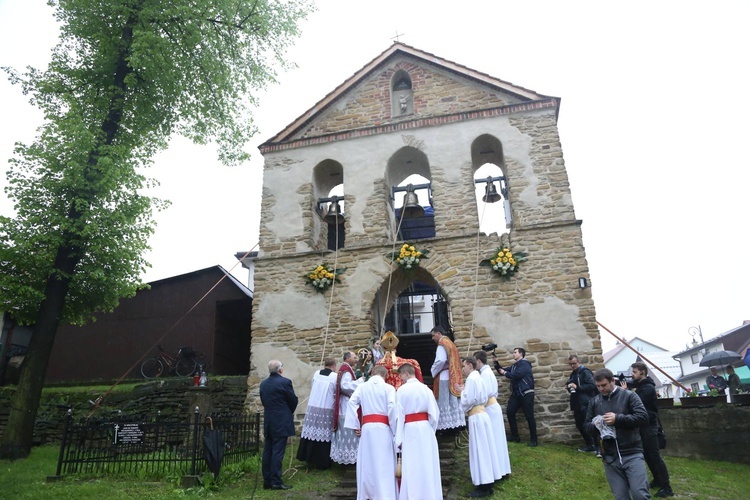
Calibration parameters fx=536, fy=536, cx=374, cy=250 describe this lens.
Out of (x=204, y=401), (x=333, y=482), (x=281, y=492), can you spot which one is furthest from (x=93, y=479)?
(x=333, y=482)

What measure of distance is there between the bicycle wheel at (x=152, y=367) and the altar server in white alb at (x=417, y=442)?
11.2 m

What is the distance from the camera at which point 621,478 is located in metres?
5.59

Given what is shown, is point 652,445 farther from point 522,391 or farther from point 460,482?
point 522,391

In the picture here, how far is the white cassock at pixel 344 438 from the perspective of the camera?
8.90m

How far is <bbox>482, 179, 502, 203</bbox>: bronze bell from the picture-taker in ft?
44.9

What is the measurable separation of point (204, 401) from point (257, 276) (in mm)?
4900

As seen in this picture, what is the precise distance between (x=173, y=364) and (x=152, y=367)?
73 centimetres

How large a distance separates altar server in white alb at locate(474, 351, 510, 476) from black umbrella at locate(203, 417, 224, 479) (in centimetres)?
419

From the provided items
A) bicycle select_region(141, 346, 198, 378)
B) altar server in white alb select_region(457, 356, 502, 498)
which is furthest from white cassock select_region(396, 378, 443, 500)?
bicycle select_region(141, 346, 198, 378)

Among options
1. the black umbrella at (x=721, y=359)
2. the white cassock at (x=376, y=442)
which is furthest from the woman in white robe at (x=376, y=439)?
the black umbrella at (x=721, y=359)

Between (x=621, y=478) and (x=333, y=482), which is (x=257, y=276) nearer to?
(x=333, y=482)

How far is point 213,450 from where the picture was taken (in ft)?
27.1

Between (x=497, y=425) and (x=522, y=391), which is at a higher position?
(x=522, y=391)

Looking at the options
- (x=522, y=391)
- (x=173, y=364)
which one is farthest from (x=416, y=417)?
(x=173, y=364)
